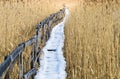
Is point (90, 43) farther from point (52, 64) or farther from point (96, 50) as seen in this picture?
point (52, 64)

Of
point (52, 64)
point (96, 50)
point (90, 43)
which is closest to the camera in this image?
point (96, 50)

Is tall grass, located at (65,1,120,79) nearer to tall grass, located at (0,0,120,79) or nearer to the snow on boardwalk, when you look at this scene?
tall grass, located at (0,0,120,79)

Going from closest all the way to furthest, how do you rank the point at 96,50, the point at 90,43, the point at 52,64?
the point at 96,50 → the point at 90,43 → the point at 52,64

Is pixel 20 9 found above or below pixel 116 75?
above

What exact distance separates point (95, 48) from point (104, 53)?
1.44ft

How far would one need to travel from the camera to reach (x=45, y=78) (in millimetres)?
6055

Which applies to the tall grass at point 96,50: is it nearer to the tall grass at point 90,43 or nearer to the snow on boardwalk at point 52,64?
the tall grass at point 90,43

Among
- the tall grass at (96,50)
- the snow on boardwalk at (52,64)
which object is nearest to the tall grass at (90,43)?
the tall grass at (96,50)

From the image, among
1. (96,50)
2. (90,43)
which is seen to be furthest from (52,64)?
(96,50)

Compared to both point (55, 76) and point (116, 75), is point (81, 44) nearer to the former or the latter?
point (55, 76)

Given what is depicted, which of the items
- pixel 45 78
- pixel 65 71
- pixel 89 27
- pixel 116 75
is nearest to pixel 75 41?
pixel 89 27

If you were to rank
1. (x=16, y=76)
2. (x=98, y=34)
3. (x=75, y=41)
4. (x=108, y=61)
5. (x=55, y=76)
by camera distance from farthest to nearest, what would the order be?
(x=75, y=41), (x=98, y=34), (x=55, y=76), (x=16, y=76), (x=108, y=61)

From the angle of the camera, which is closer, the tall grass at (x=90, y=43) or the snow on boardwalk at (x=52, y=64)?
the tall grass at (x=90, y=43)

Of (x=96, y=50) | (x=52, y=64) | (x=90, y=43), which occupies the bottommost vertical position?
(x=52, y=64)
